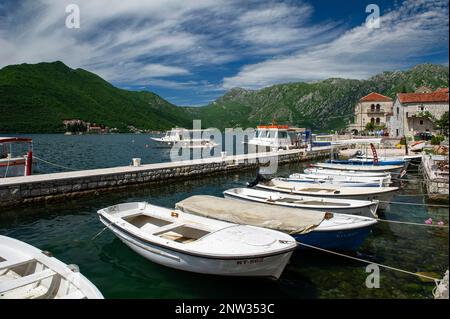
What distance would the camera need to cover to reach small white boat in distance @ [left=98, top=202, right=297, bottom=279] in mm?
6953

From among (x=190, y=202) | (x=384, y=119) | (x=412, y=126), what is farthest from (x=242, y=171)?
(x=384, y=119)

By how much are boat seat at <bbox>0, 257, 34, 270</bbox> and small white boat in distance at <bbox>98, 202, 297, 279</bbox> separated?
264 cm

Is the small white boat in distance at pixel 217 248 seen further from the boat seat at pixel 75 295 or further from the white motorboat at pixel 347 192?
the white motorboat at pixel 347 192

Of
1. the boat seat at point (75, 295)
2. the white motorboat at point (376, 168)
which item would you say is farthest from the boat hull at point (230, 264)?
the white motorboat at point (376, 168)

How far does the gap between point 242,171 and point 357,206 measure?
1906cm

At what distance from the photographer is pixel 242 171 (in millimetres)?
29688

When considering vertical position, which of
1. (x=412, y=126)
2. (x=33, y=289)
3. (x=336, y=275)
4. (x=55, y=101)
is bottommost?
(x=336, y=275)

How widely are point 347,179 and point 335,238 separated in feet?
31.3

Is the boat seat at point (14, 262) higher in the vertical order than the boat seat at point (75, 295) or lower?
lower

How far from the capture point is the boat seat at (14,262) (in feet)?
21.0

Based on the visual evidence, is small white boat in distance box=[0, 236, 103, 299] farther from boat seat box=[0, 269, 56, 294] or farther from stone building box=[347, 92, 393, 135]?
stone building box=[347, 92, 393, 135]

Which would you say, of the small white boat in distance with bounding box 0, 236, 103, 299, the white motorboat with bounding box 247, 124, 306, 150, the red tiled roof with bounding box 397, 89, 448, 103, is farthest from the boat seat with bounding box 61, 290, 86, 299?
Result: the red tiled roof with bounding box 397, 89, 448, 103

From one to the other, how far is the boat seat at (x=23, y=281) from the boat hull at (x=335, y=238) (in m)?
6.30
